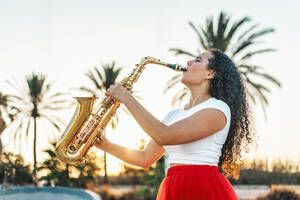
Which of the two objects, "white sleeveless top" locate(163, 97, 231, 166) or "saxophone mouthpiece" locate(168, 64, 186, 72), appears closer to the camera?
"white sleeveless top" locate(163, 97, 231, 166)

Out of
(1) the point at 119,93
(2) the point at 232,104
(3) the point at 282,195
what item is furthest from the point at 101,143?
(3) the point at 282,195

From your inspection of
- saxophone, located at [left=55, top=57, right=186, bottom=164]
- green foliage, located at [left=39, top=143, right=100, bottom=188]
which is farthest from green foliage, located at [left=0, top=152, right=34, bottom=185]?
saxophone, located at [left=55, top=57, right=186, bottom=164]

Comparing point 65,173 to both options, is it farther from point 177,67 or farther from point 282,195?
point 177,67

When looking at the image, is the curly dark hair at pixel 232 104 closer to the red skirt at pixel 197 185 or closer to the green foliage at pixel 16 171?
the red skirt at pixel 197 185

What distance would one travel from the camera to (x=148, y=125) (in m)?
2.42

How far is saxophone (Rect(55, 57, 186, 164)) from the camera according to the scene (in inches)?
120

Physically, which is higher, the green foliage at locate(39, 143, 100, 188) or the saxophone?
the saxophone

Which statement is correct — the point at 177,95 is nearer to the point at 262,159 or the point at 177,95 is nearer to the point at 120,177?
the point at 262,159

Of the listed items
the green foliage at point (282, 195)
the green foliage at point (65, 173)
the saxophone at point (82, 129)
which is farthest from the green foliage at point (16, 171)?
the saxophone at point (82, 129)

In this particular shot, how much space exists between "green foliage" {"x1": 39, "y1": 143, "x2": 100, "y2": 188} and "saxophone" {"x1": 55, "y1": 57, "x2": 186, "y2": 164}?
66.8 ft

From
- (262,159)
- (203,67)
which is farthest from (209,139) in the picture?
(262,159)

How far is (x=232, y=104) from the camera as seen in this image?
2.88 metres

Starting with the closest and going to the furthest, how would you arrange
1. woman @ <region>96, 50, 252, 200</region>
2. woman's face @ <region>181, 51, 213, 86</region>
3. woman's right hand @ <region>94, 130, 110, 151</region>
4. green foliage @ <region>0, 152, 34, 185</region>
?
woman @ <region>96, 50, 252, 200</region> → woman's face @ <region>181, 51, 213, 86</region> → woman's right hand @ <region>94, 130, 110, 151</region> → green foliage @ <region>0, 152, 34, 185</region>

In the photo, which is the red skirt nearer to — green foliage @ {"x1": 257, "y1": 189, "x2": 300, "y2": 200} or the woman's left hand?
the woman's left hand
